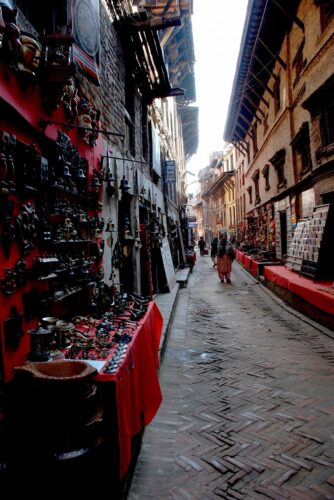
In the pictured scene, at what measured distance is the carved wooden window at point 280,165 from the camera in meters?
14.4

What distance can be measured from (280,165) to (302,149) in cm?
296

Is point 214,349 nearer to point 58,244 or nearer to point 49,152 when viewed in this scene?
point 58,244

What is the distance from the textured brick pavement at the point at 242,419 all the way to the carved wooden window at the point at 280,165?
9.11 m

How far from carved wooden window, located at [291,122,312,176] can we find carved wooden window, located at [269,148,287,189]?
161 centimetres

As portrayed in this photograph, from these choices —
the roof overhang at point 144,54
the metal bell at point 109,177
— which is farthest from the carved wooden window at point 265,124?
the metal bell at point 109,177

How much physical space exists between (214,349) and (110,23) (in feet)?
22.0

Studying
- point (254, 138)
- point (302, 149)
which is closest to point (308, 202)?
point (302, 149)

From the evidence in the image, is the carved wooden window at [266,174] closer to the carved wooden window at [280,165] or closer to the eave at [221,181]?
the carved wooden window at [280,165]

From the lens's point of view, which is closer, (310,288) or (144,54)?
(310,288)

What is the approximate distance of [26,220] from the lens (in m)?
2.87

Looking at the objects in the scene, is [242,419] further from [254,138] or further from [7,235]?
[254,138]

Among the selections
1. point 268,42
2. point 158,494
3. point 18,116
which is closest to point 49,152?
point 18,116

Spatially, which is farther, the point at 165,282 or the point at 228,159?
the point at 228,159

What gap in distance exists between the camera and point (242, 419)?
12.2 ft
